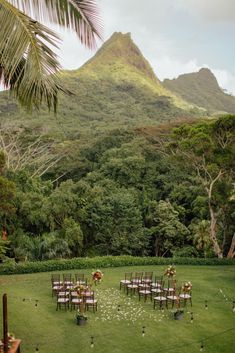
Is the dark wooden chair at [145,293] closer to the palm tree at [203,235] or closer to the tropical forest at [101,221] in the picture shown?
the tropical forest at [101,221]

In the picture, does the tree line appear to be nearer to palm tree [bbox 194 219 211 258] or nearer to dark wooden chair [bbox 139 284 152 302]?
palm tree [bbox 194 219 211 258]

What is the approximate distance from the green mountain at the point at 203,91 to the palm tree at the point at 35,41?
71.0m

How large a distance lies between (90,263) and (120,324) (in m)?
8.49

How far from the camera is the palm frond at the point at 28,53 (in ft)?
14.1

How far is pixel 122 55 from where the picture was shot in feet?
229

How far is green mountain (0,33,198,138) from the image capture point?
41828 millimetres

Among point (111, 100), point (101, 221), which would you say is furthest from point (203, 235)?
point (111, 100)

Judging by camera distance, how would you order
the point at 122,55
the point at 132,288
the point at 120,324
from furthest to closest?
the point at 122,55 < the point at 132,288 < the point at 120,324

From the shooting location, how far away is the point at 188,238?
2339 centimetres

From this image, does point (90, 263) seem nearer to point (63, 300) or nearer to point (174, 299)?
point (63, 300)

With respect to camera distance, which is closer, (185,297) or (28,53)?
(28,53)

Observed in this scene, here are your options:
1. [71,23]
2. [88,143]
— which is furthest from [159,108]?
[71,23]

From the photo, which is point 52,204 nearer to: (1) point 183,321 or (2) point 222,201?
(2) point 222,201

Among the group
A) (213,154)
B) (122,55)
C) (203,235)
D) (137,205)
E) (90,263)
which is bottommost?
(90,263)
